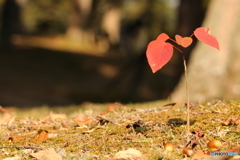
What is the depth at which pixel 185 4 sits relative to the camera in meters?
11.9

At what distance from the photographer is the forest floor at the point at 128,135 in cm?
253

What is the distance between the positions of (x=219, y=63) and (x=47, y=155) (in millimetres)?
6306

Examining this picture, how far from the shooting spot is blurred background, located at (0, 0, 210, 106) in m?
14.0

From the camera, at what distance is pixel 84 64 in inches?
940

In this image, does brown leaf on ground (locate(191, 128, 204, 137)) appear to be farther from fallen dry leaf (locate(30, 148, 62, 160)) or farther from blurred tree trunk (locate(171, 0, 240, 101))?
blurred tree trunk (locate(171, 0, 240, 101))

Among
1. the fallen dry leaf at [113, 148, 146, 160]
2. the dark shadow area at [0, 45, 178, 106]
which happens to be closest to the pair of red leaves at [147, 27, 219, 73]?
the fallen dry leaf at [113, 148, 146, 160]

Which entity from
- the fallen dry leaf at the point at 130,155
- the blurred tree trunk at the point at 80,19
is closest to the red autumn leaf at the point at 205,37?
the fallen dry leaf at the point at 130,155

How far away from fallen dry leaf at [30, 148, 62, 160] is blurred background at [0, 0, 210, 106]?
7745 millimetres

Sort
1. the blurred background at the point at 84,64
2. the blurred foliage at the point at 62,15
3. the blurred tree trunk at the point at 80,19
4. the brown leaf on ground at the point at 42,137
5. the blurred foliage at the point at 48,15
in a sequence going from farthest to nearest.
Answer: the blurred foliage at the point at 48,15 → the blurred foliage at the point at 62,15 → the blurred tree trunk at the point at 80,19 → the blurred background at the point at 84,64 → the brown leaf on ground at the point at 42,137

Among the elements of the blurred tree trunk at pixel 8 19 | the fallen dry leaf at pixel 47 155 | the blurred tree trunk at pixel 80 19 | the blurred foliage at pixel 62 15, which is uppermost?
the blurred foliage at pixel 62 15

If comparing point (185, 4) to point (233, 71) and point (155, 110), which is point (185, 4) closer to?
point (233, 71)

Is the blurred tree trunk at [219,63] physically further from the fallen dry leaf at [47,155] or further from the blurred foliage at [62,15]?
the blurred foliage at [62,15]

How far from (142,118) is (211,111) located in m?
0.56

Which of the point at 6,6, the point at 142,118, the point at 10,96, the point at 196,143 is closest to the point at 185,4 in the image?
the point at 10,96
